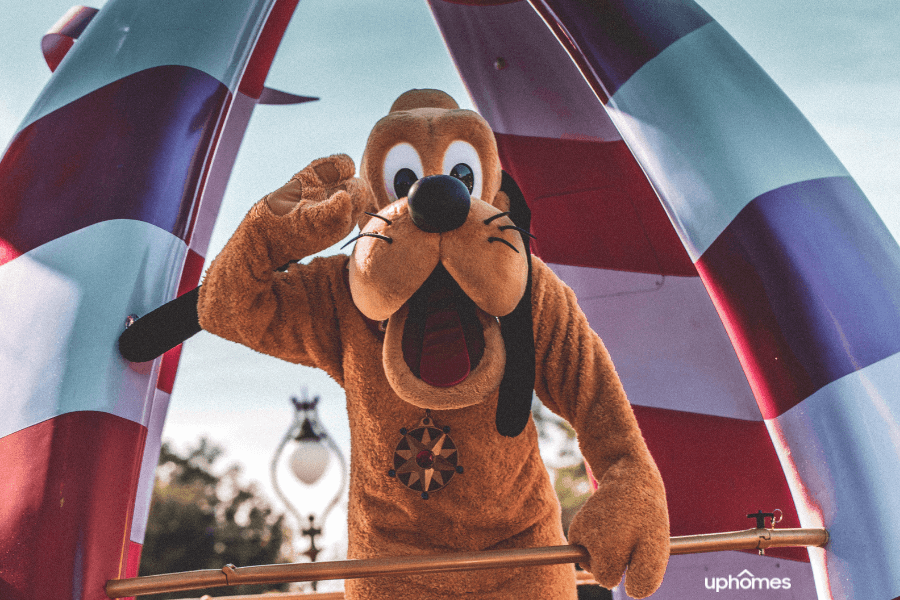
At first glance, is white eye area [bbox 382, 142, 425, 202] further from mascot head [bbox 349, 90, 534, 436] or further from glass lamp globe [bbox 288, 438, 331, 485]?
glass lamp globe [bbox 288, 438, 331, 485]

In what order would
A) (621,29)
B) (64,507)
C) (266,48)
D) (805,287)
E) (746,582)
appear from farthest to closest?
(266,48) < (746,582) < (621,29) < (805,287) < (64,507)

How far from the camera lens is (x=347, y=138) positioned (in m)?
2.18

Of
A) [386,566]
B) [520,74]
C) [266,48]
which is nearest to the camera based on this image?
[386,566]

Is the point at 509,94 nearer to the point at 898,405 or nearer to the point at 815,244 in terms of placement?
the point at 815,244

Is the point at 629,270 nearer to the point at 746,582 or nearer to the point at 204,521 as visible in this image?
the point at 746,582

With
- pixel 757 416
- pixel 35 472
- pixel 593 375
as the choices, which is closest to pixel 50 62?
pixel 35 472

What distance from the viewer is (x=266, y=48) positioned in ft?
5.88

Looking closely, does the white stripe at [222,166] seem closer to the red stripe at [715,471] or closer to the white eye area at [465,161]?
the white eye area at [465,161]

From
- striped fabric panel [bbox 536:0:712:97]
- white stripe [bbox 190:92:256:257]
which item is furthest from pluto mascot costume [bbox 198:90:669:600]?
white stripe [bbox 190:92:256:257]

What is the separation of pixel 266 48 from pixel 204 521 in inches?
485

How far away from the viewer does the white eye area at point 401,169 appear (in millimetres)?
1109

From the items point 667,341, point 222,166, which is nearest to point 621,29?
point 667,341

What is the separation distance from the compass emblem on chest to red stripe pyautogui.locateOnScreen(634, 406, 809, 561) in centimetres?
85

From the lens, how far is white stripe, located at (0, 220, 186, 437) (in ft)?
3.39
